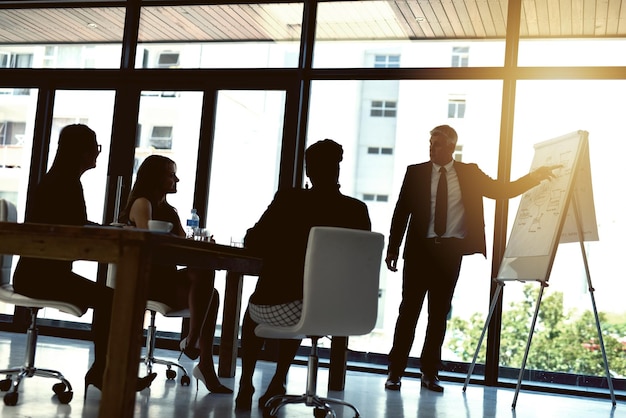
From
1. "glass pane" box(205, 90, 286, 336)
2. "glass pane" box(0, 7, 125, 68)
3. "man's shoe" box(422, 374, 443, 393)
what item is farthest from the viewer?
"glass pane" box(0, 7, 125, 68)

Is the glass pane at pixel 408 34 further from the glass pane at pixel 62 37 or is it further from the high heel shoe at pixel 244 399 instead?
the high heel shoe at pixel 244 399

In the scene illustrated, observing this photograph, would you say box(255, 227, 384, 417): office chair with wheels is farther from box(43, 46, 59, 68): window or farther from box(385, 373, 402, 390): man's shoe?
box(43, 46, 59, 68): window

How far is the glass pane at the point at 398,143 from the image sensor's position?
565 centimetres

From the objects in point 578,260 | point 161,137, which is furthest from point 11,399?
point 578,260

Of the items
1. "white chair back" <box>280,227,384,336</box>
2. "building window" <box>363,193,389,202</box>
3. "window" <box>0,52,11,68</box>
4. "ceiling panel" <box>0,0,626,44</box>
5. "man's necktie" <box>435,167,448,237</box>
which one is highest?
"ceiling panel" <box>0,0,626,44</box>

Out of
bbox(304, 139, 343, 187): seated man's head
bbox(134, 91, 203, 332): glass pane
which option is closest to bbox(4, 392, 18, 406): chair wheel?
bbox(304, 139, 343, 187): seated man's head

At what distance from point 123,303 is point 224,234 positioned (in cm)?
388

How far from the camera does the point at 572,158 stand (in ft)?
15.0

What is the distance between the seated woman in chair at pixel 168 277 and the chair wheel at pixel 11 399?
1060 mm

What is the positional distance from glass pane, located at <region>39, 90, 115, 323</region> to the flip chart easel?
3.41m

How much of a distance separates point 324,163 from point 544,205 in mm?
1870

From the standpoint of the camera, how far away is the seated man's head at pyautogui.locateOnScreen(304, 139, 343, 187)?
348 cm

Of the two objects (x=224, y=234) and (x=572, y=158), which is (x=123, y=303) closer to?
(x=572, y=158)

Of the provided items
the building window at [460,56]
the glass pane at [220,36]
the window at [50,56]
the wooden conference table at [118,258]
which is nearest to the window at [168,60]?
the glass pane at [220,36]
